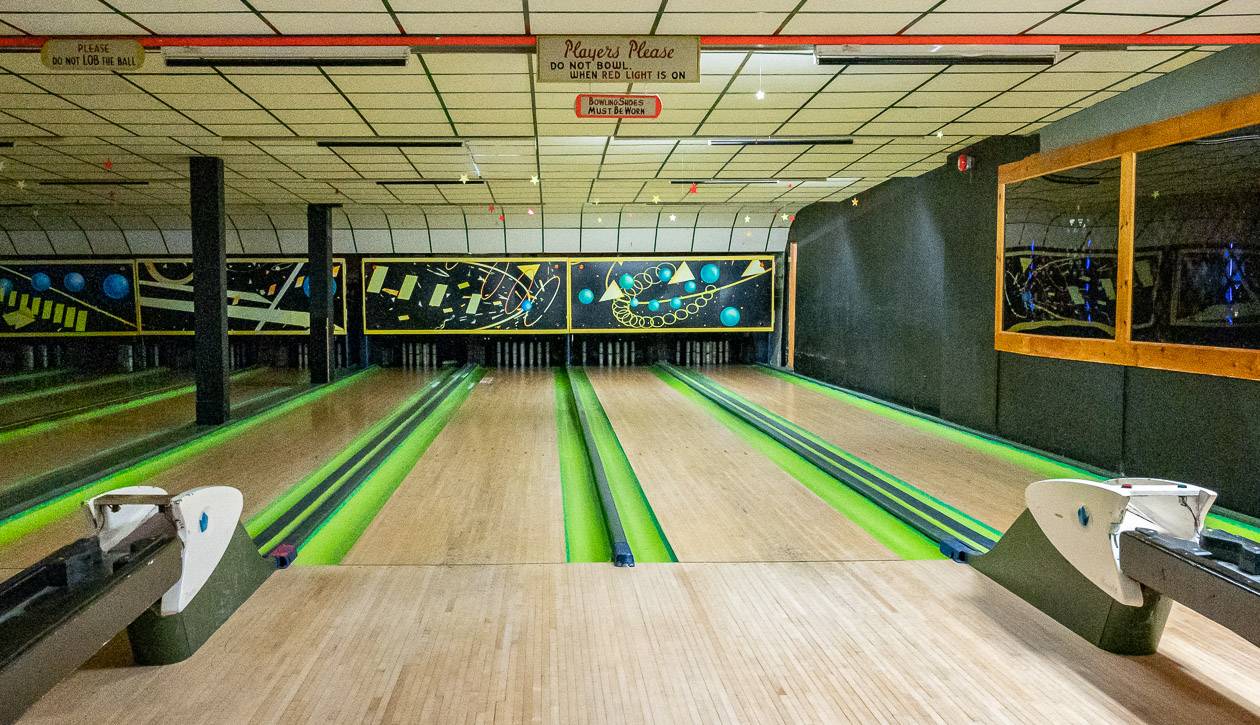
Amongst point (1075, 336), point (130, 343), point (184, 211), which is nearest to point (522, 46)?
point (1075, 336)

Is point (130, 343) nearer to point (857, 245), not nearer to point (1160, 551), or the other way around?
point (857, 245)

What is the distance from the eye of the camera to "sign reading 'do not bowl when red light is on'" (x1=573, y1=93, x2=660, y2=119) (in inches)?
219

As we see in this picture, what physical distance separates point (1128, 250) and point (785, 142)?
3.30m

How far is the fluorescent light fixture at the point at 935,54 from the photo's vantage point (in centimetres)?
505

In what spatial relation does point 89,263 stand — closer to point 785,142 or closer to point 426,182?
point 426,182

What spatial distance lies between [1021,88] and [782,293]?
9.63m

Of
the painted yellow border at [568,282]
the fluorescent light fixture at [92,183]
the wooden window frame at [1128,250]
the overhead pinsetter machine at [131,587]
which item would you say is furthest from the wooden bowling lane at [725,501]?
the fluorescent light fixture at [92,183]

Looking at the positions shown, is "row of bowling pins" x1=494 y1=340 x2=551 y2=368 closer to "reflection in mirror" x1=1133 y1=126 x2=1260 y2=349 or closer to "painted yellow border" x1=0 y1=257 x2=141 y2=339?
"painted yellow border" x1=0 y1=257 x2=141 y2=339

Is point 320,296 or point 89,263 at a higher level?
point 89,263

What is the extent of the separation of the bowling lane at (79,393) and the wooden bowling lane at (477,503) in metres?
5.12

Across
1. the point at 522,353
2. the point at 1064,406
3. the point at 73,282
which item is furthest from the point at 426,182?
the point at 73,282

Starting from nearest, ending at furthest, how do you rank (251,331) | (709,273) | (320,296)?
(320,296), (251,331), (709,273)

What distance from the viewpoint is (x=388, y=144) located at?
800cm

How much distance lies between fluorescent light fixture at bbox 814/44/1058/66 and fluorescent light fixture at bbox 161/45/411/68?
105 inches
